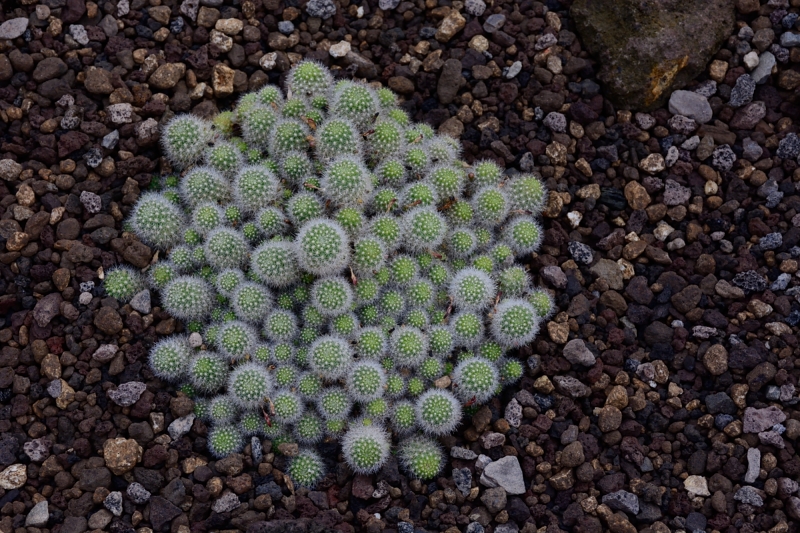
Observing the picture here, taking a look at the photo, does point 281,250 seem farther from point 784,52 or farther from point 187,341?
point 784,52

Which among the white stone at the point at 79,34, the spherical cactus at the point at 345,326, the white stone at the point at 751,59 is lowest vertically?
the spherical cactus at the point at 345,326

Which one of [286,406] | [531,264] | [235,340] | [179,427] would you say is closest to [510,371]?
[531,264]

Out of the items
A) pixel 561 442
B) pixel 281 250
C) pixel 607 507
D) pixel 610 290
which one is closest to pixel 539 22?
pixel 610 290

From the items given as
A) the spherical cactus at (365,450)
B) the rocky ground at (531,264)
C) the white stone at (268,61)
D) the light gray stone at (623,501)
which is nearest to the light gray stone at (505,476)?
the rocky ground at (531,264)

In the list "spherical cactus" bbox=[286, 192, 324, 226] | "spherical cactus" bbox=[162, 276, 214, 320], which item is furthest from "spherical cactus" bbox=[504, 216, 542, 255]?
"spherical cactus" bbox=[162, 276, 214, 320]

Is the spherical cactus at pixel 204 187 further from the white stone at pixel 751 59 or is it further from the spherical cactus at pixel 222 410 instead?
the white stone at pixel 751 59

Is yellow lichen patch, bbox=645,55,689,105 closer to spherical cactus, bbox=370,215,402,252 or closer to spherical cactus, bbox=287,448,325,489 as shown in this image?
spherical cactus, bbox=370,215,402,252
